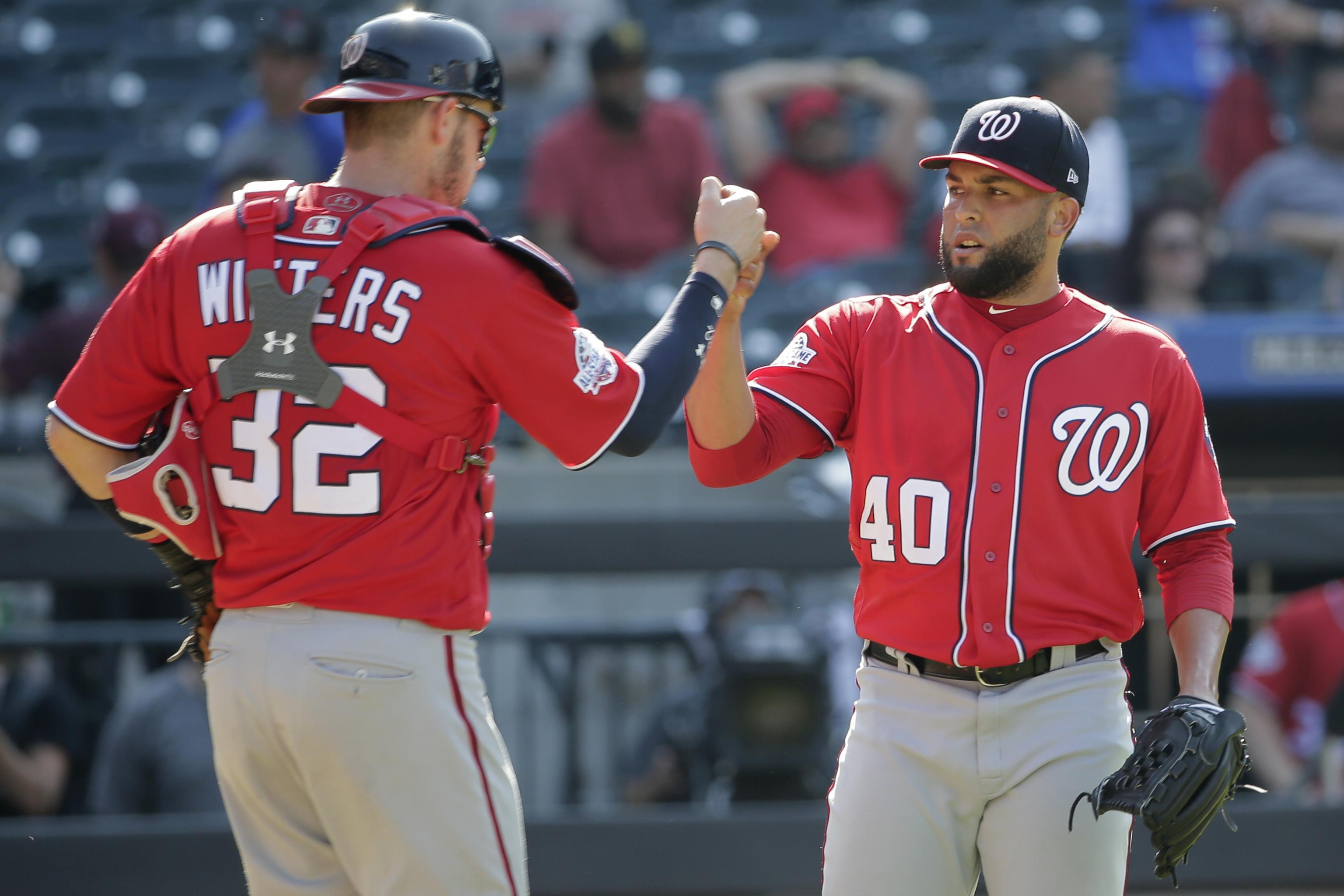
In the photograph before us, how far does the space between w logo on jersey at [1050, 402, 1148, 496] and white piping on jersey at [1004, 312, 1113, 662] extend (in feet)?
0.18

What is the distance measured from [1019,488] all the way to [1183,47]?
6117 millimetres

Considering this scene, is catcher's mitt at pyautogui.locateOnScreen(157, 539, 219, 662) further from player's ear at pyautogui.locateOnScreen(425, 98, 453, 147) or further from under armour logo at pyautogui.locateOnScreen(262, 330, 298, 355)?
player's ear at pyautogui.locateOnScreen(425, 98, 453, 147)

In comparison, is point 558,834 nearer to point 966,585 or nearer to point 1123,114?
point 966,585

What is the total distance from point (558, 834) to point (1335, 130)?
470 centimetres

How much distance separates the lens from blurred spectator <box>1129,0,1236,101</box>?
7676 mm

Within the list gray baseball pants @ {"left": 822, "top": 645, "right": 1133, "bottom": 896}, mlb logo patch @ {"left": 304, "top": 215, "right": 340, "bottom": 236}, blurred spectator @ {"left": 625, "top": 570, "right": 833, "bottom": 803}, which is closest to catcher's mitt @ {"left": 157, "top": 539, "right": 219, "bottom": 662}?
mlb logo patch @ {"left": 304, "top": 215, "right": 340, "bottom": 236}

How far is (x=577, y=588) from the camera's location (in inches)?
222

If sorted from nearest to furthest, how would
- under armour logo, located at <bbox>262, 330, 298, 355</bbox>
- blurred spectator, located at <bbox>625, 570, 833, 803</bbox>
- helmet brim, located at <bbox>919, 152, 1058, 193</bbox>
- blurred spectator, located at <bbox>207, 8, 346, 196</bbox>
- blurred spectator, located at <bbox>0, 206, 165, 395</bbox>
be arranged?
under armour logo, located at <bbox>262, 330, 298, 355</bbox>, helmet brim, located at <bbox>919, 152, 1058, 193</bbox>, blurred spectator, located at <bbox>625, 570, 833, 803</bbox>, blurred spectator, located at <bbox>0, 206, 165, 395</bbox>, blurred spectator, located at <bbox>207, 8, 346, 196</bbox>

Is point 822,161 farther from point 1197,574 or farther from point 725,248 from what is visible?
point 1197,574

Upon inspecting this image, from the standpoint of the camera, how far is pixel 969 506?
2508mm

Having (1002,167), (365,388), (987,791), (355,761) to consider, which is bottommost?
(987,791)

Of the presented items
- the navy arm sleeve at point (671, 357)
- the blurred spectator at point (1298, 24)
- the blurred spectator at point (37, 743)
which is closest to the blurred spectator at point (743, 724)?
the blurred spectator at point (37, 743)

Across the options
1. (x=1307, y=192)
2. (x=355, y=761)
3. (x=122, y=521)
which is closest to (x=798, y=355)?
(x=355, y=761)

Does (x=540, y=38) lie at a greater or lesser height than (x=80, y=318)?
greater
